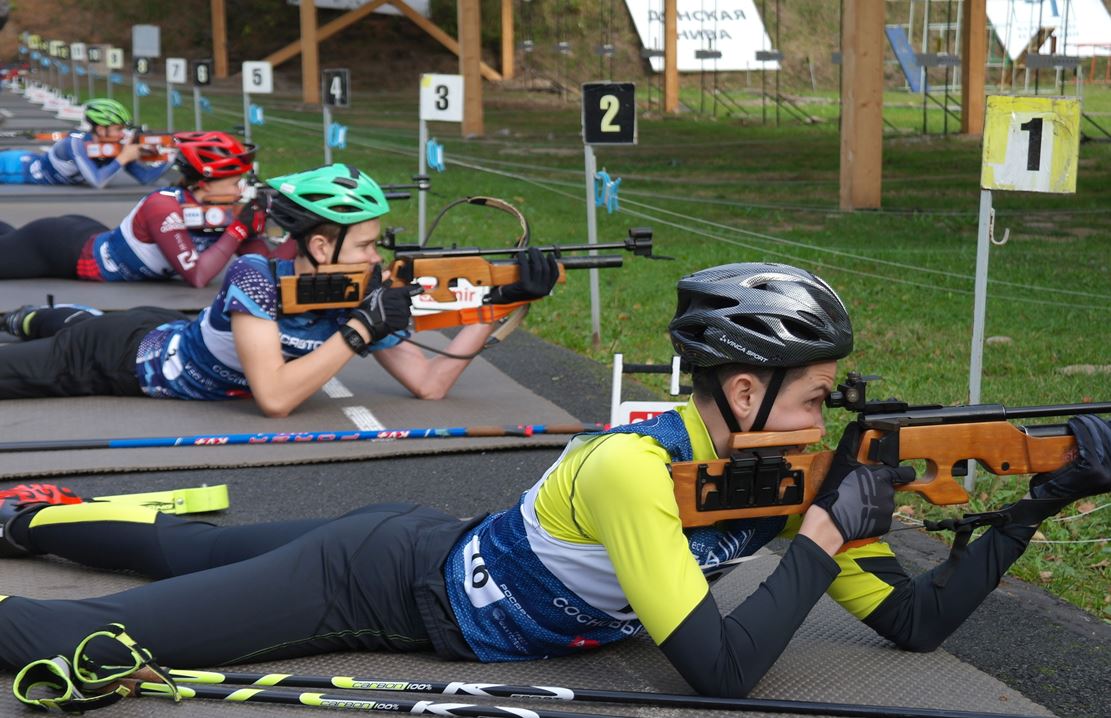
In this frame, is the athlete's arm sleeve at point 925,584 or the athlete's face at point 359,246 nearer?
the athlete's arm sleeve at point 925,584

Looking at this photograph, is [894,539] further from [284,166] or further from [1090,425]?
[284,166]

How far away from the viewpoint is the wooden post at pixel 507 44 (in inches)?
1517

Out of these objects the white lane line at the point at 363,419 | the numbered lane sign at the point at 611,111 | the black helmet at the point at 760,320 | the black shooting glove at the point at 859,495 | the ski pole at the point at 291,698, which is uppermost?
the numbered lane sign at the point at 611,111

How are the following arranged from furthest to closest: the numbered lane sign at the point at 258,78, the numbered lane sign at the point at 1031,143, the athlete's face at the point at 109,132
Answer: the numbered lane sign at the point at 258,78
the athlete's face at the point at 109,132
the numbered lane sign at the point at 1031,143

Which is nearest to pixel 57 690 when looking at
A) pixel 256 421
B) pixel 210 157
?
pixel 256 421

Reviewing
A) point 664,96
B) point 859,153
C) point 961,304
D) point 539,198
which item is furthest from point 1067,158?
point 664,96

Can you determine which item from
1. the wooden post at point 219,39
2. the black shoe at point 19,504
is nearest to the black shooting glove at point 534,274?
the black shoe at point 19,504

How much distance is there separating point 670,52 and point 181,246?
21364 mm

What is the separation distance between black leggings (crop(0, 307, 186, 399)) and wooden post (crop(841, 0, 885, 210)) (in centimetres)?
920

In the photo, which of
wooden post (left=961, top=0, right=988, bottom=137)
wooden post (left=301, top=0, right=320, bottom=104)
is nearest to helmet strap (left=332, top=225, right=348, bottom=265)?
wooden post (left=961, top=0, right=988, bottom=137)

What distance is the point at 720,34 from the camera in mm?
40594

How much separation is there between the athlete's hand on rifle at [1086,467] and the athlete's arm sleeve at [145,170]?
44.6ft

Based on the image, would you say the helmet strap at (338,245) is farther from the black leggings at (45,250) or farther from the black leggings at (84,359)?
the black leggings at (45,250)

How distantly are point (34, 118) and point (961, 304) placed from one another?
24.0 meters
